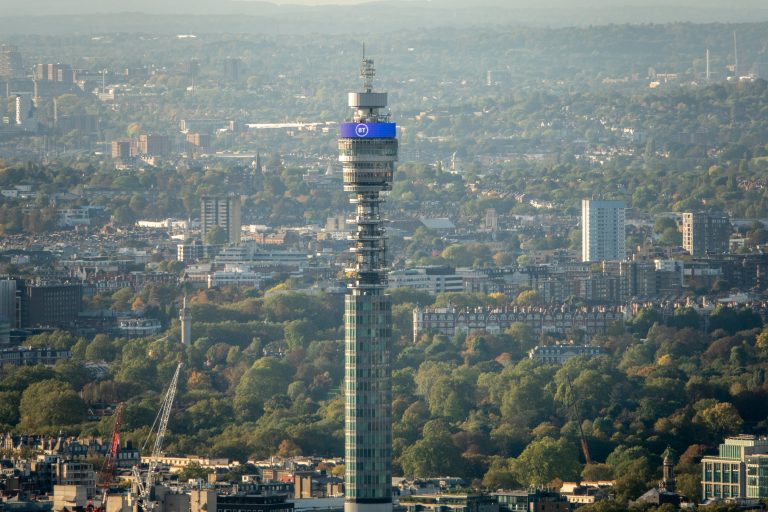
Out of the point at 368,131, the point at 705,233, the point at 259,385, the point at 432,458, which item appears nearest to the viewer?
the point at 368,131

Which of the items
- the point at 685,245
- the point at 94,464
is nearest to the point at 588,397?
the point at 94,464

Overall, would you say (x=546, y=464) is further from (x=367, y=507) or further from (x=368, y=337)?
(x=367, y=507)

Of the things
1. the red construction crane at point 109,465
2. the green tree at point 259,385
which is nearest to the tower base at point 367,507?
the red construction crane at point 109,465

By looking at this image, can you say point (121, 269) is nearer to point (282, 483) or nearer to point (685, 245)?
point (685, 245)

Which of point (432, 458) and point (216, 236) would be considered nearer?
point (432, 458)

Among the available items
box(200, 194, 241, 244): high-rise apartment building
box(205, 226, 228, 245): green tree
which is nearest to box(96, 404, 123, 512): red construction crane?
box(205, 226, 228, 245): green tree

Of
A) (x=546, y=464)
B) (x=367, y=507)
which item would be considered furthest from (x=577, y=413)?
(x=367, y=507)
